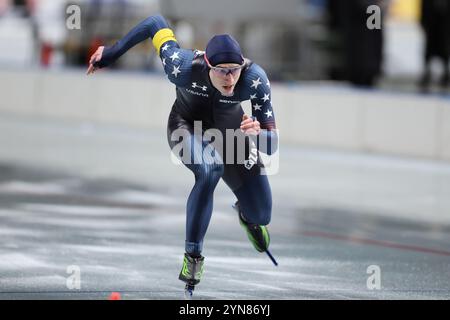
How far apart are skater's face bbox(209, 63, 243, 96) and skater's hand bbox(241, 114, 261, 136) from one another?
11.8 inches

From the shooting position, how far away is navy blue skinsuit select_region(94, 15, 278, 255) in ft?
26.5

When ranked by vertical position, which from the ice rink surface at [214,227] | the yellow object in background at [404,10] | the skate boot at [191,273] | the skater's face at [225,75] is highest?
the skater's face at [225,75]

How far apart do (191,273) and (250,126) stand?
1.07m

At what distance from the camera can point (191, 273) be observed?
8031 mm

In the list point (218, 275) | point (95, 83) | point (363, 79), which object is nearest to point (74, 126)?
point (95, 83)

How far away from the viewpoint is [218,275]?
357 inches

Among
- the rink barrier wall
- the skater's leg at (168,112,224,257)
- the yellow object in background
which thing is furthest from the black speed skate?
the yellow object in background

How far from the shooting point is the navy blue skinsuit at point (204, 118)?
8.06 metres

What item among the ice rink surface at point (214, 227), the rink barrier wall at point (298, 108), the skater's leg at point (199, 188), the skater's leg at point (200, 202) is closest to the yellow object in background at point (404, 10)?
the rink barrier wall at point (298, 108)

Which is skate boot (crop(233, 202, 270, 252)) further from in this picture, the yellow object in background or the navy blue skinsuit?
the yellow object in background

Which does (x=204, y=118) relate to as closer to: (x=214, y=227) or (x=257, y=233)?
(x=257, y=233)

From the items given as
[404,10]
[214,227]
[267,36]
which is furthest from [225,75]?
[404,10]

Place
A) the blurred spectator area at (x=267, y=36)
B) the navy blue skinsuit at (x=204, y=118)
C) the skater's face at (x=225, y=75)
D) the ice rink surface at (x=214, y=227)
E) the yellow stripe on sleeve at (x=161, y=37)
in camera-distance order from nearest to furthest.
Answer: the skater's face at (x=225, y=75) < the navy blue skinsuit at (x=204, y=118) < the yellow stripe on sleeve at (x=161, y=37) < the ice rink surface at (x=214, y=227) < the blurred spectator area at (x=267, y=36)

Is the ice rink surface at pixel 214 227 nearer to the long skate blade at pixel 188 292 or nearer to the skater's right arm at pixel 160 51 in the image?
the long skate blade at pixel 188 292
